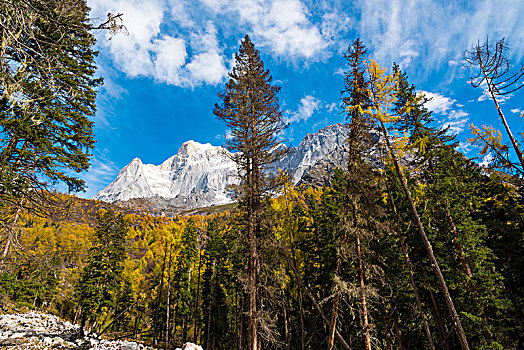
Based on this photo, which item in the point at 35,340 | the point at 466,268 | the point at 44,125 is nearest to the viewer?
the point at 44,125

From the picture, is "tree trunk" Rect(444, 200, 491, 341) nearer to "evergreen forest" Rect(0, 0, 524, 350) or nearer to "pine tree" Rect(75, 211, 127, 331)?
"evergreen forest" Rect(0, 0, 524, 350)

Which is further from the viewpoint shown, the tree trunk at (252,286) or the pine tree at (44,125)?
the tree trunk at (252,286)

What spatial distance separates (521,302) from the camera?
14.3 metres

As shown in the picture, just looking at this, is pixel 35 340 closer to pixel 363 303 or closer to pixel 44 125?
pixel 44 125

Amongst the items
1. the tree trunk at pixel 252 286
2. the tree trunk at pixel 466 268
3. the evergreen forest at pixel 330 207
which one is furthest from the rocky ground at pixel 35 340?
the tree trunk at pixel 466 268

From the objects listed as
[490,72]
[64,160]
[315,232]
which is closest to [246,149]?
[64,160]

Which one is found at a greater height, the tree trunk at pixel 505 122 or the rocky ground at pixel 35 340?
the tree trunk at pixel 505 122

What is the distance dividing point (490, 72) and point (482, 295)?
1080 centimetres

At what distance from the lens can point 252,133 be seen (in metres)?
12.0

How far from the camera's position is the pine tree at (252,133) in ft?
34.7

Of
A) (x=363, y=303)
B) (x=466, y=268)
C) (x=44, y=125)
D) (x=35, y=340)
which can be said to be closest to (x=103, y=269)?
(x=35, y=340)

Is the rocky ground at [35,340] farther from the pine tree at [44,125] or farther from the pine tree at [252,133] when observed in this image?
the pine tree at [252,133]

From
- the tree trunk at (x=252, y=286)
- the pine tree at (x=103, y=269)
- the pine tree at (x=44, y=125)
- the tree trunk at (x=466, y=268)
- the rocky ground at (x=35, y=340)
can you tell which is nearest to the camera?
the pine tree at (x=44, y=125)

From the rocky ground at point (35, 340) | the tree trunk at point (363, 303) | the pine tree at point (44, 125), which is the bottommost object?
the rocky ground at point (35, 340)
